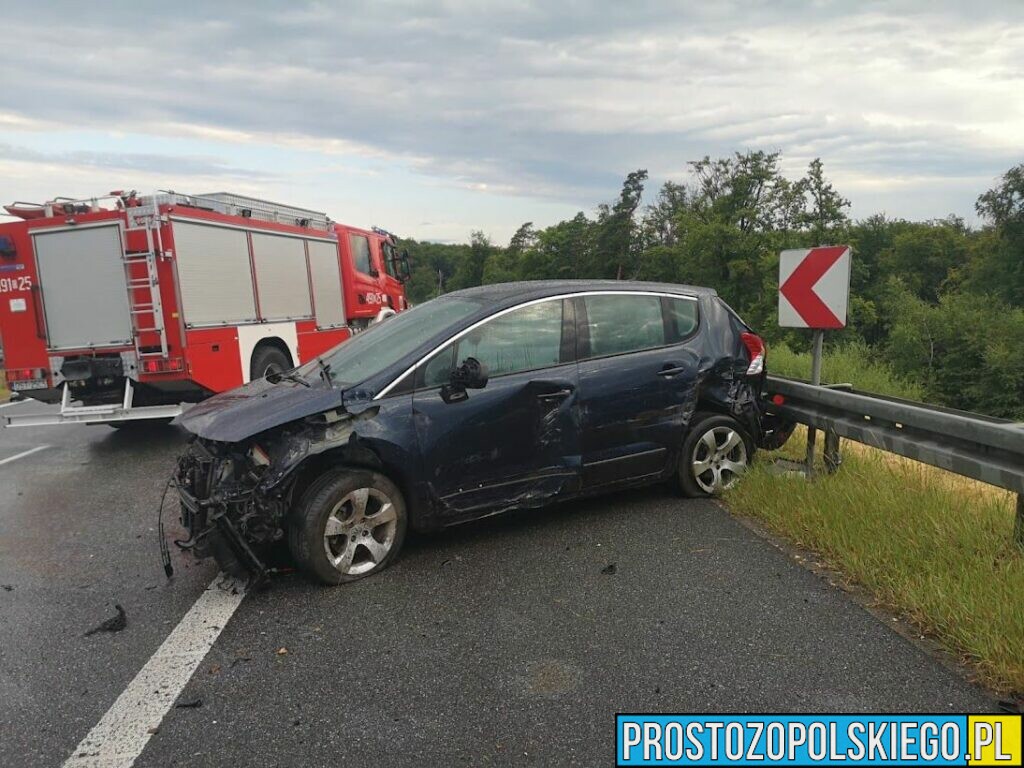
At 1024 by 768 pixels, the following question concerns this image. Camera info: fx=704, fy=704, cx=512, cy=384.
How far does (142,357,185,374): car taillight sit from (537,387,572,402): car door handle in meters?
5.50

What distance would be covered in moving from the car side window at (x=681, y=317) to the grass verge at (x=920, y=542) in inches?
46.9

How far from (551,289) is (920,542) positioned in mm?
2669

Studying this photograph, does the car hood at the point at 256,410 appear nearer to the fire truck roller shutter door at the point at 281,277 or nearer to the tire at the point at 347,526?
the tire at the point at 347,526

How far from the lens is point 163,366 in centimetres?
818

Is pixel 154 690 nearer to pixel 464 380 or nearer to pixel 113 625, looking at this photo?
Result: pixel 113 625

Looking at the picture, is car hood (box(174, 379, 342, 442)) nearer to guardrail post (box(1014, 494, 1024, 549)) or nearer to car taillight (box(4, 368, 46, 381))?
guardrail post (box(1014, 494, 1024, 549))

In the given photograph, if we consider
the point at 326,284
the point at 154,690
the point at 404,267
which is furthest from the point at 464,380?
the point at 404,267

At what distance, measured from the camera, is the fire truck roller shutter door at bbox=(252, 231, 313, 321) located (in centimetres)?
988

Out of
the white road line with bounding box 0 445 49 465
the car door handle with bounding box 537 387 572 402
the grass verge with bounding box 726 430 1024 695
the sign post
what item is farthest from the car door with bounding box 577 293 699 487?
the white road line with bounding box 0 445 49 465

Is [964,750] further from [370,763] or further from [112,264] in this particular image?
[112,264]

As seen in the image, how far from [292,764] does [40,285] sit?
7905mm

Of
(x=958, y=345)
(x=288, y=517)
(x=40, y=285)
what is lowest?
(x=958, y=345)

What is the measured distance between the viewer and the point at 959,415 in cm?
425

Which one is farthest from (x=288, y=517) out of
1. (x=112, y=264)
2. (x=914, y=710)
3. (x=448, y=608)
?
(x=112, y=264)
